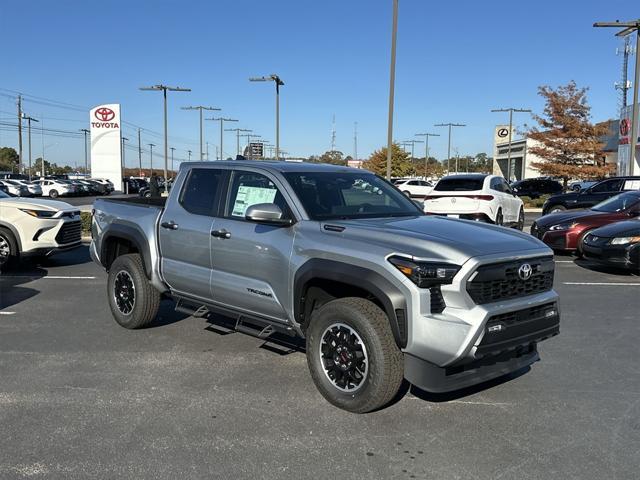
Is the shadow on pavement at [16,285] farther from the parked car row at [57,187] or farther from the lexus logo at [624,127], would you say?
the parked car row at [57,187]

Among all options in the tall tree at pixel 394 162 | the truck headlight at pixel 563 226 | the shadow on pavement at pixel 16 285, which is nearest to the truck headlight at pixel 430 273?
the shadow on pavement at pixel 16 285

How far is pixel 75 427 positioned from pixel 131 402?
510 mm

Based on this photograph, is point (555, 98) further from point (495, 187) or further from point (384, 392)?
point (384, 392)

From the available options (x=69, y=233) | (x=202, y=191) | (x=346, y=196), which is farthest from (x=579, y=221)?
(x=69, y=233)

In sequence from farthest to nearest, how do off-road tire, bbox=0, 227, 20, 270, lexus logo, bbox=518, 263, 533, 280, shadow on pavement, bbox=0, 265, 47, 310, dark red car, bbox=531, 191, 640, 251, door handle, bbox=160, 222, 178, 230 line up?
dark red car, bbox=531, 191, 640, 251 < off-road tire, bbox=0, 227, 20, 270 < shadow on pavement, bbox=0, 265, 47, 310 < door handle, bbox=160, 222, 178, 230 < lexus logo, bbox=518, 263, 533, 280

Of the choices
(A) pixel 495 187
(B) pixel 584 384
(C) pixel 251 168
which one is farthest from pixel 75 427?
(A) pixel 495 187

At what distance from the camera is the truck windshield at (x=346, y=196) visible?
4863 millimetres

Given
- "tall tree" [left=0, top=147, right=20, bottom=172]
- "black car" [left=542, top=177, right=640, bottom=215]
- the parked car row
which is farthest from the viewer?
"tall tree" [left=0, top=147, right=20, bottom=172]

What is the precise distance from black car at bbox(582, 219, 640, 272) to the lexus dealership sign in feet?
162

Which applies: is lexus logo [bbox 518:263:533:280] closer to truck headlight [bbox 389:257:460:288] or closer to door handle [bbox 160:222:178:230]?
truck headlight [bbox 389:257:460:288]

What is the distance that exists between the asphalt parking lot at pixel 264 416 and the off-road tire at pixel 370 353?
0.14 meters

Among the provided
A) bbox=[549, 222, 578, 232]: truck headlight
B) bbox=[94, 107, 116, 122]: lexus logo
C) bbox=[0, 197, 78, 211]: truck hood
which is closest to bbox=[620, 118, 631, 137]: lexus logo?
bbox=[549, 222, 578, 232]: truck headlight

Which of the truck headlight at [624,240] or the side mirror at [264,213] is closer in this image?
the side mirror at [264,213]

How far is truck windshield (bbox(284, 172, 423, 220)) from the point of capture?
486cm
